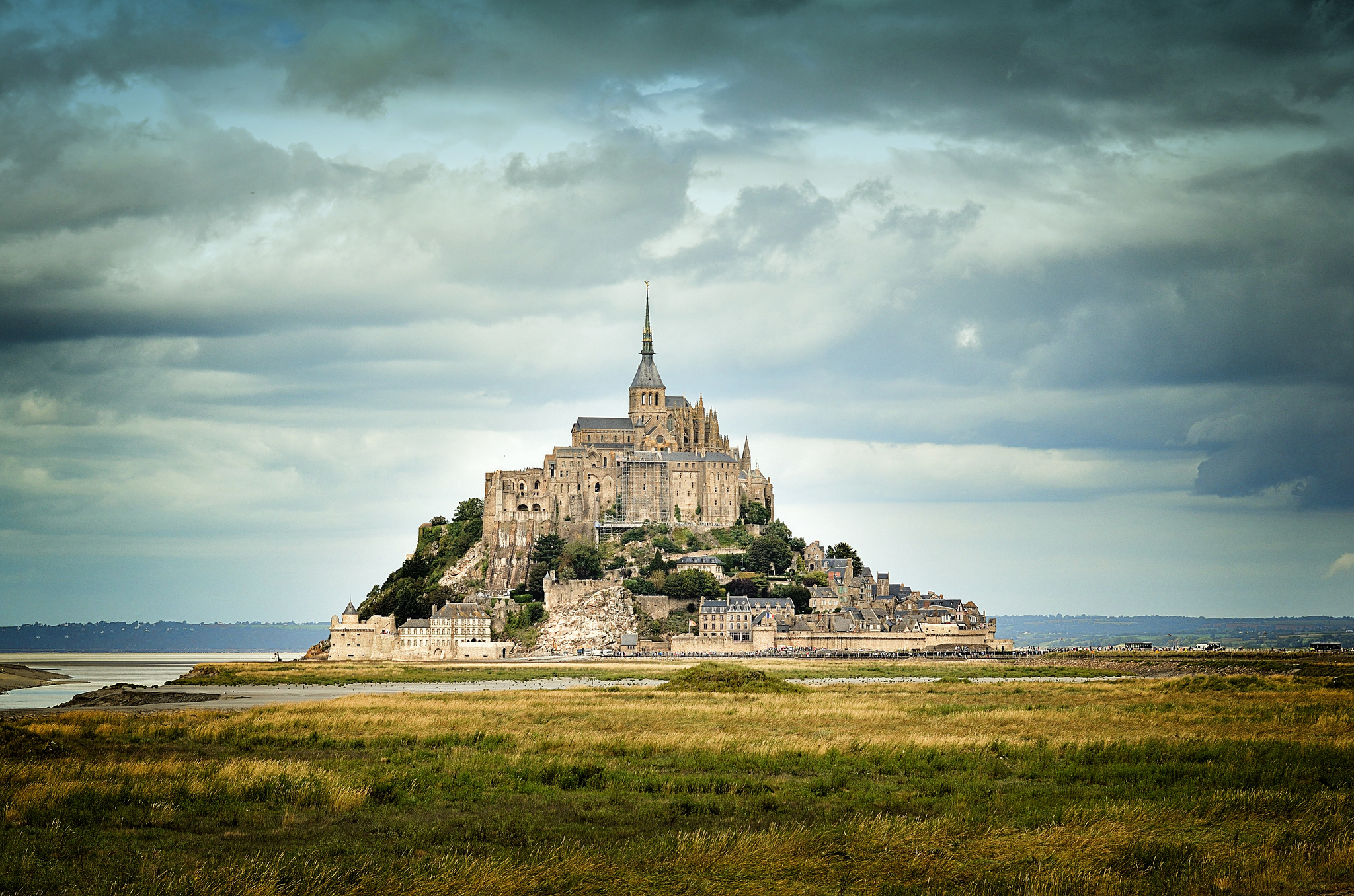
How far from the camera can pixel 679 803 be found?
1009 inches

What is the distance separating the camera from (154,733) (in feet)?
125

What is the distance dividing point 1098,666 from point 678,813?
8606 centimetres

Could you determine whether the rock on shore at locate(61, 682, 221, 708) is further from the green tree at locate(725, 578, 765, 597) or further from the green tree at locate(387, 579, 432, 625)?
the green tree at locate(725, 578, 765, 597)

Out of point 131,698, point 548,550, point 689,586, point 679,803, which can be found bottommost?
point 131,698

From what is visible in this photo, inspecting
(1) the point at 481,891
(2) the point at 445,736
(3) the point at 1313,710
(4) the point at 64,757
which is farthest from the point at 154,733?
(3) the point at 1313,710

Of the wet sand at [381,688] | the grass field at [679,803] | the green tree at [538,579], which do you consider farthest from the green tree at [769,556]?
the grass field at [679,803]

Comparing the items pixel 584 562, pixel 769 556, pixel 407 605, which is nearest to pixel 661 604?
pixel 584 562

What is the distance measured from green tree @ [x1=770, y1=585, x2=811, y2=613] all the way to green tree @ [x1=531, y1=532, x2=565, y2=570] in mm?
26278

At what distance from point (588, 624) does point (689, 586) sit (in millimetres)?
13220

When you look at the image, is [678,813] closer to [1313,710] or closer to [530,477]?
[1313,710]

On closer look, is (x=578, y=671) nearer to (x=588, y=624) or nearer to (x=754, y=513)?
(x=588, y=624)

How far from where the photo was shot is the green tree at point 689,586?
444 ft

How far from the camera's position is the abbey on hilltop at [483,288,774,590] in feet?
490

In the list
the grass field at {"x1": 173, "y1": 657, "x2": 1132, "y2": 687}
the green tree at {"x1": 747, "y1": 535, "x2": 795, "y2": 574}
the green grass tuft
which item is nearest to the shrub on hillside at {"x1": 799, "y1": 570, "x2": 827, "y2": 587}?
the green tree at {"x1": 747, "y1": 535, "x2": 795, "y2": 574}
